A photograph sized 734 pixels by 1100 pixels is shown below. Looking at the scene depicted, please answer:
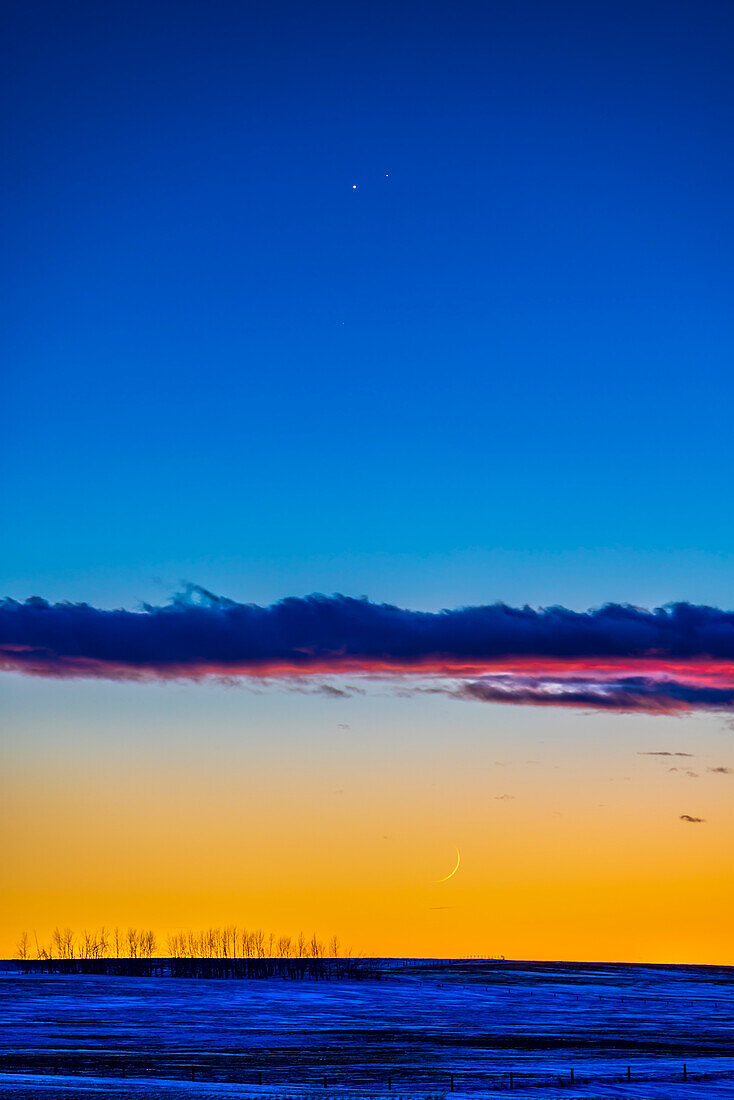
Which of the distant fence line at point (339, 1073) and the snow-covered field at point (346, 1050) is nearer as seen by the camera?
the snow-covered field at point (346, 1050)

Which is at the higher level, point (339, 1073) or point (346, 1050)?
point (339, 1073)

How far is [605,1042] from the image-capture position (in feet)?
378

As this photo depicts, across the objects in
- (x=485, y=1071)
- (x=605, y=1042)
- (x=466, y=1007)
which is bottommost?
(x=466, y=1007)

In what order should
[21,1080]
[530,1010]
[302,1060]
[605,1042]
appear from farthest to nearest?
[530,1010] → [605,1042] → [302,1060] → [21,1080]

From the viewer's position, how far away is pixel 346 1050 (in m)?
101

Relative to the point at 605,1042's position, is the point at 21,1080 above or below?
above

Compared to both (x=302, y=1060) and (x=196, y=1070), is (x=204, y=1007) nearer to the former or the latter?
(x=302, y=1060)

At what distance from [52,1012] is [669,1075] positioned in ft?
299

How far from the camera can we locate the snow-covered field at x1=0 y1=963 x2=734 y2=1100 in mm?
70812

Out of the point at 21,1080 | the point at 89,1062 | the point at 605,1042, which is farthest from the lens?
the point at 605,1042

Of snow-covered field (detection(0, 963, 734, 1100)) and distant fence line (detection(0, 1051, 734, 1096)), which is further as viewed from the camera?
distant fence line (detection(0, 1051, 734, 1096))

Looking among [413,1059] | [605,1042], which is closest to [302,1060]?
[413,1059]

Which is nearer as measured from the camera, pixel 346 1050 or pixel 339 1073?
pixel 339 1073

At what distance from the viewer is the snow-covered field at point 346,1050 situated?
232 feet
